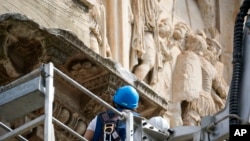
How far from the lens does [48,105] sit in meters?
8.26

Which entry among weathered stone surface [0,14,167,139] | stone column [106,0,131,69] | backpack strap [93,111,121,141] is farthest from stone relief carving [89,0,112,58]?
backpack strap [93,111,121,141]

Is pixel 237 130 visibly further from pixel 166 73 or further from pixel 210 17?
pixel 210 17

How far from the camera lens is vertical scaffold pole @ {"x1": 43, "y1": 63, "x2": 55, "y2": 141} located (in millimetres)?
8156

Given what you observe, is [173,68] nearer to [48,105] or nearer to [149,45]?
[149,45]

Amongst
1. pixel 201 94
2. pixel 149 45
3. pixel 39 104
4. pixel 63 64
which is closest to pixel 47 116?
pixel 39 104

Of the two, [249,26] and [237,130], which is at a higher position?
[249,26]

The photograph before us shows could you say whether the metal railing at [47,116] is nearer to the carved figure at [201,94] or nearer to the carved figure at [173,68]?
the carved figure at [173,68]

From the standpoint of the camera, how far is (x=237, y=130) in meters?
8.11

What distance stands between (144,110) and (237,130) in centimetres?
312

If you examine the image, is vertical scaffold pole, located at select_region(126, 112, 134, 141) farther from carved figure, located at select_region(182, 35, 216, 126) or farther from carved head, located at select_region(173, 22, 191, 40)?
carved head, located at select_region(173, 22, 191, 40)

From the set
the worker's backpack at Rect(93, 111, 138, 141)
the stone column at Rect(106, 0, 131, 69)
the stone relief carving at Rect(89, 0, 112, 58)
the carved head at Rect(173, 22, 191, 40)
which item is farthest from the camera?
the carved head at Rect(173, 22, 191, 40)

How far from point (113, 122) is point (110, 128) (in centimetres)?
9

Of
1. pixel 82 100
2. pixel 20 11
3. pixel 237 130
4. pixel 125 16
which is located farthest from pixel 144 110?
pixel 237 130

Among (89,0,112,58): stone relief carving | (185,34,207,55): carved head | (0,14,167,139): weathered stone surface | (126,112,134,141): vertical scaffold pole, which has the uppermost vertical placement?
(185,34,207,55): carved head
